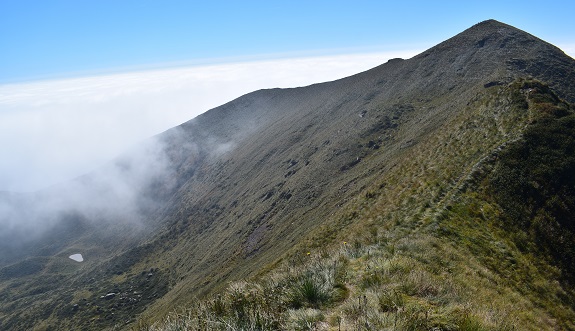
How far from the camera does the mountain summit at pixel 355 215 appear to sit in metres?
8.38

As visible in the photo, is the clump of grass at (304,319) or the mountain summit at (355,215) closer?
the clump of grass at (304,319)

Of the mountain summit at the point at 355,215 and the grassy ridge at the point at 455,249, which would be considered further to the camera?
the mountain summit at the point at 355,215

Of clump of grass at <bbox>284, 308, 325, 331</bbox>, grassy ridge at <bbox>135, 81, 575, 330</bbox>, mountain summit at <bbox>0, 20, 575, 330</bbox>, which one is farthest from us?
mountain summit at <bbox>0, 20, 575, 330</bbox>

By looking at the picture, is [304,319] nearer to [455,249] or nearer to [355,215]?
[455,249]

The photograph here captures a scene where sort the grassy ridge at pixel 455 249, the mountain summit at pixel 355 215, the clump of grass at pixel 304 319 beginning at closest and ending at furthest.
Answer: the clump of grass at pixel 304 319 → the grassy ridge at pixel 455 249 → the mountain summit at pixel 355 215

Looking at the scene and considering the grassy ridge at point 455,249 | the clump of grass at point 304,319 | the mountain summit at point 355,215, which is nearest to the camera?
the clump of grass at point 304,319

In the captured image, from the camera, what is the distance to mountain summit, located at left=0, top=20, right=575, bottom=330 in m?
8.38

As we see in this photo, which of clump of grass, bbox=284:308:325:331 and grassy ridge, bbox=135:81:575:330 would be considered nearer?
clump of grass, bbox=284:308:325:331

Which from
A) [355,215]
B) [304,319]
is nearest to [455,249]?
[304,319]

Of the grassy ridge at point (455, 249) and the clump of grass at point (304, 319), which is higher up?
the clump of grass at point (304, 319)

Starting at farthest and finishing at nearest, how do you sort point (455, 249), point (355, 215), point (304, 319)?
point (355, 215) → point (455, 249) → point (304, 319)

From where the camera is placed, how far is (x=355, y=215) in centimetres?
2739

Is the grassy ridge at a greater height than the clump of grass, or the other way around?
the clump of grass

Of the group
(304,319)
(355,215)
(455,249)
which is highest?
(304,319)
